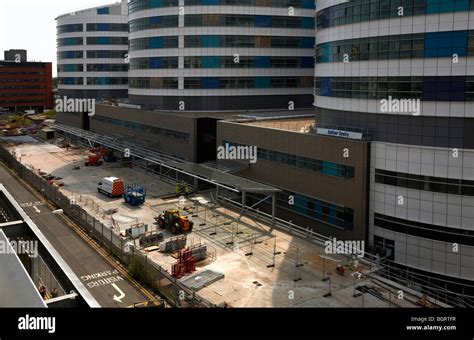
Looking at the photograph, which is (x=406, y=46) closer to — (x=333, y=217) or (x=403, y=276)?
(x=333, y=217)

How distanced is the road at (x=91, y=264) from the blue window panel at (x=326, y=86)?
2325cm

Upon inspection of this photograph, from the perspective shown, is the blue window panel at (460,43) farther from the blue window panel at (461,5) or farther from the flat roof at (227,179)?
the flat roof at (227,179)

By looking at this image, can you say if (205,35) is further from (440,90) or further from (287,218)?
(440,90)

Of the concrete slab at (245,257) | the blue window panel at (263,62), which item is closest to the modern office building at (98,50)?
the blue window panel at (263,62)

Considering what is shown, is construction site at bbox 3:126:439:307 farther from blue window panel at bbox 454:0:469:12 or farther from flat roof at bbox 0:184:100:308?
blue window panel at bbox 454:0:469:12

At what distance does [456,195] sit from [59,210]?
32.8 metres

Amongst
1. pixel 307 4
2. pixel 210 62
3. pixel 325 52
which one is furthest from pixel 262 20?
Result: pixel 325 52

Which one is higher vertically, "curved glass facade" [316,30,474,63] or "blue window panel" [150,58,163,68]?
"blue window panel" [150,58,163,68]

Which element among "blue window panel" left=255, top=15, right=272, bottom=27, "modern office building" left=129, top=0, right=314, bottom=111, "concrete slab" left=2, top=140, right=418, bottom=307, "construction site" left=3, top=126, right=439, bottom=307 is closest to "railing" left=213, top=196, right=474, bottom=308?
"construction site" left=3, top=126, right=439, bottom=307

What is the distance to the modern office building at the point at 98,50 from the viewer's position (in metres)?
107

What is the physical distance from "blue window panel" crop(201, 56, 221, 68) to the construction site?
18460 mm

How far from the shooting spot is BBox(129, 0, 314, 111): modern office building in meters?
69.0
